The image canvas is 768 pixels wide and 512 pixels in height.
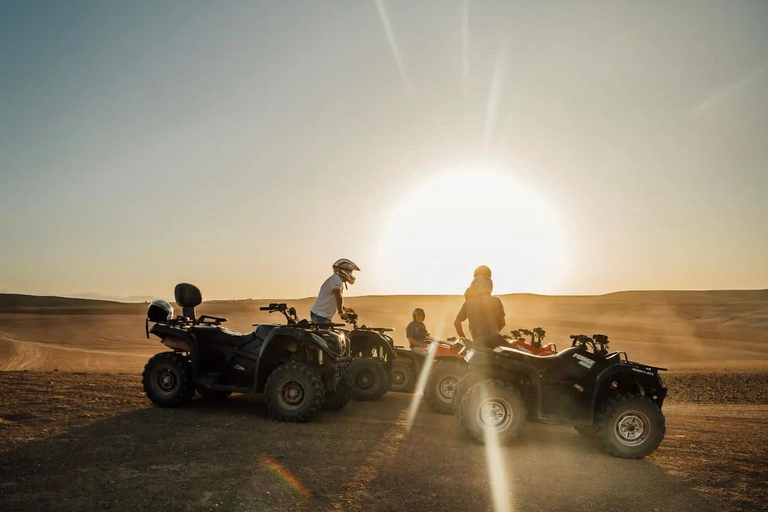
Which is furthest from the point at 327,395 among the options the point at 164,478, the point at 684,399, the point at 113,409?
the point at 684,399

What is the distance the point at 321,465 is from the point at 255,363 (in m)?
3.03

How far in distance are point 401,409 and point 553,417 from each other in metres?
3.41

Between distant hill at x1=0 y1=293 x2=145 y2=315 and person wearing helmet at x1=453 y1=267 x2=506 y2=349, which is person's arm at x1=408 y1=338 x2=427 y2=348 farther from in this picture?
distant hill at x1=0 y1=293 x2=145 y2=315

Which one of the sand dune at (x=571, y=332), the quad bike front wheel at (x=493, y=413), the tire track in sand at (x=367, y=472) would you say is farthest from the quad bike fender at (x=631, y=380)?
the sand dune at (x=571, y=332)

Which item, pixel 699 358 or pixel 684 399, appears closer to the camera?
pixel 684 399

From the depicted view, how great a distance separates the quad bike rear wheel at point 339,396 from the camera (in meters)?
8.46

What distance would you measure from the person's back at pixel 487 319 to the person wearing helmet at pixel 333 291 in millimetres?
2695

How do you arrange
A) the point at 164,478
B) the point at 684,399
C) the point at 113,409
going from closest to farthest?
the point at 164,478 < the point at 113,409 < the point at 684,399

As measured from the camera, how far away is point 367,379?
1023 cm

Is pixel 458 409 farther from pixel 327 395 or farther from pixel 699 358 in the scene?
pixel 699 358

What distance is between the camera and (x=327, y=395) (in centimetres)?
839

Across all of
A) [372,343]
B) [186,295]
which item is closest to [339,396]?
[372,343]

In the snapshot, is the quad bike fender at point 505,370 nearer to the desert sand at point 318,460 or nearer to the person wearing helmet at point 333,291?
the desert sand at point 318,460

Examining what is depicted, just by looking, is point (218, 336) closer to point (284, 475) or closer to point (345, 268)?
point (345, 268)
